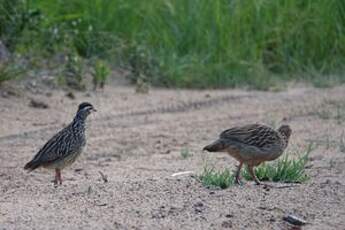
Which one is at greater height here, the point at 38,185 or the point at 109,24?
the point at 109,24

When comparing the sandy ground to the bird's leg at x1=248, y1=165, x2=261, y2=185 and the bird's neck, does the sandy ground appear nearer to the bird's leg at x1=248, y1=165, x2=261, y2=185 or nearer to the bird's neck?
the bird's leg at x1=248, y1=165, x2=261, y2=185

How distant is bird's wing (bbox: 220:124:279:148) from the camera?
9.01m

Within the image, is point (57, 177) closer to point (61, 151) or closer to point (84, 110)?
point (61, 151)

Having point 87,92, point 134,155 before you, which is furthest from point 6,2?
point 134,155

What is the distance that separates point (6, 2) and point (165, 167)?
4.54 metres

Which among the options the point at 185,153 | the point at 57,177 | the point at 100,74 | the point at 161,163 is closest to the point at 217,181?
the point at 57,177

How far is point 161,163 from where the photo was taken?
10.7 m

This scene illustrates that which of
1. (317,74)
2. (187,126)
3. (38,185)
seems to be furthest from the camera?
(317,74)

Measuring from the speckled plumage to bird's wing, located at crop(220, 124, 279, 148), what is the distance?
148 centimetres

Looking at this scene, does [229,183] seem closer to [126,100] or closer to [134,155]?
[134,155]

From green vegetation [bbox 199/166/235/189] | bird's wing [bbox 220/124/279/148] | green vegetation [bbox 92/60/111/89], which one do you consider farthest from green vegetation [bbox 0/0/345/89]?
green vegetation [bbox 199/166/235/189]

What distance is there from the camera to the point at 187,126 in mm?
→ 12594

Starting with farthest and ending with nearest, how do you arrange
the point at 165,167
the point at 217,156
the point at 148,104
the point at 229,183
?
the point at 148,104, the point at 217,156, the point at 165,167, the point at 229,183

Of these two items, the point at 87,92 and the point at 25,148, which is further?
the point at 87,92
